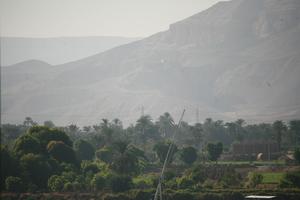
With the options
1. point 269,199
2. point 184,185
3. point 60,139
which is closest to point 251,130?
point 60,139

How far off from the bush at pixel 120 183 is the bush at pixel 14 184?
31.0 ft

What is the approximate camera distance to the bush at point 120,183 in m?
75.8

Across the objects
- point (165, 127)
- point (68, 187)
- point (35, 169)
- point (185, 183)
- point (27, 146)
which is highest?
point (165, 127)

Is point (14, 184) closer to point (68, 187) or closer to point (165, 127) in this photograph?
point (68, 187)

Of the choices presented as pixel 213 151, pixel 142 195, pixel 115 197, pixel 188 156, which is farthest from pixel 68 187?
pixel 213 151

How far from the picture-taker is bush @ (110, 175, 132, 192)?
75.8 metres

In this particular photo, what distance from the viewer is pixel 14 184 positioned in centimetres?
7431

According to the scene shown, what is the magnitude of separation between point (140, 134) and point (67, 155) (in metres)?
67.8

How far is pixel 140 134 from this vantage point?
6240 inches

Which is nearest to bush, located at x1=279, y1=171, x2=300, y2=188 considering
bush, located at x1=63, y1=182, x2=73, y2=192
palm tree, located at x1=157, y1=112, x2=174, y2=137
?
bush, located at x1=63, y1=182, x2=73, y2=192

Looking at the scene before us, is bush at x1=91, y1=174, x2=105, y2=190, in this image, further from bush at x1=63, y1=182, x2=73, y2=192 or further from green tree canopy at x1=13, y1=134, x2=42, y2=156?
green tree canopy at x1=13, y1=134, x2=42, y2=156

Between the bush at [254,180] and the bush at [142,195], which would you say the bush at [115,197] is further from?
the bush at [254,180]

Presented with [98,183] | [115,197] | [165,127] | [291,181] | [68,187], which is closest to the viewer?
[115,197]

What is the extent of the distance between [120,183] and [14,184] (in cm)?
1108
